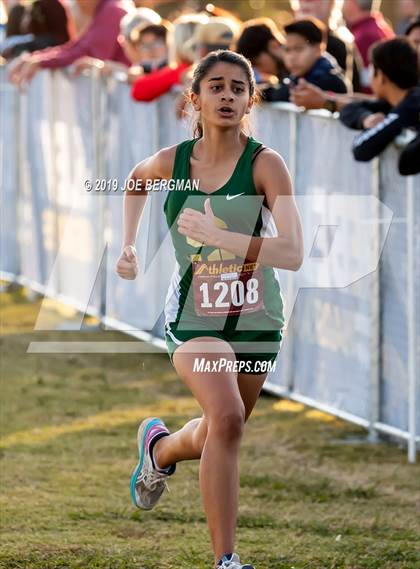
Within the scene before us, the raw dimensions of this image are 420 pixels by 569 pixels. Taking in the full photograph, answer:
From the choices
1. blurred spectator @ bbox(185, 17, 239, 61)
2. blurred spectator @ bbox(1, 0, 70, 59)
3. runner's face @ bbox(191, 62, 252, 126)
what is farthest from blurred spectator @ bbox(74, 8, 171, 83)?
runner's face @ bbox(191, 62, 252, 126)

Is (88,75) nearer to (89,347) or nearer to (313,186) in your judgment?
(89,347)

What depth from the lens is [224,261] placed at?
18.5 ft

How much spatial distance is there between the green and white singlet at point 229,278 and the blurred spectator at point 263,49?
3.77m

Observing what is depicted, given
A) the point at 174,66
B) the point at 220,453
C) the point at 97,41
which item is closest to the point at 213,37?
the point at 174,66

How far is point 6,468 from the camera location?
7.64m

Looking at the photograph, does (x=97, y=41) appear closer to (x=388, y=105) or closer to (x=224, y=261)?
(x=388, y=105)

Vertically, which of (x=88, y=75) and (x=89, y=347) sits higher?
(x=88, y=75)

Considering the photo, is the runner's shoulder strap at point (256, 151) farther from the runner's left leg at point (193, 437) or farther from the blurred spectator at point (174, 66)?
the blurred spectator at point (174, 66)

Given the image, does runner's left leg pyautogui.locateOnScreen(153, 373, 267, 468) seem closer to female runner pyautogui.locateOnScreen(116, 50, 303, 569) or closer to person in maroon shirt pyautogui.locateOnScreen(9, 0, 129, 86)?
female runner pyautogui.locateOnScreen(116, 50, 303, 569)

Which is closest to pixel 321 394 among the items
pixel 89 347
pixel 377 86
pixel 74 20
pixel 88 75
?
pixel 377 86

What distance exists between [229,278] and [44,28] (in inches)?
321

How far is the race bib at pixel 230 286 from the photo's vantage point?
5641 mm

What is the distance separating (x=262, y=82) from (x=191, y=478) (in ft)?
9.75

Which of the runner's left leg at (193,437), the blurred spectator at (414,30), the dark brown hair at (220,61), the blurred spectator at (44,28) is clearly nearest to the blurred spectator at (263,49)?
the blurred spectator at (414,30)
